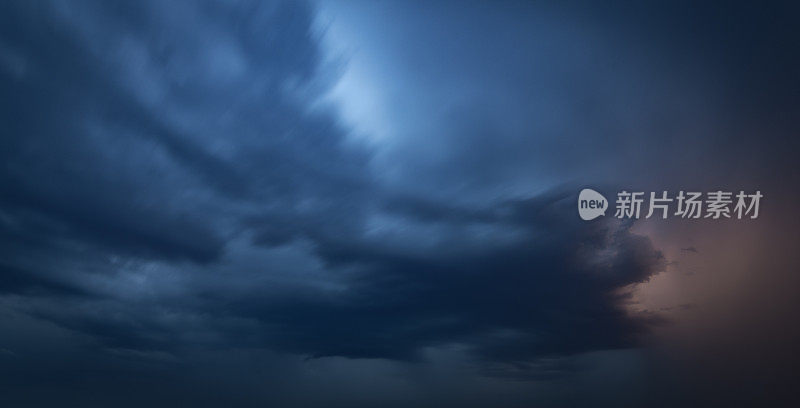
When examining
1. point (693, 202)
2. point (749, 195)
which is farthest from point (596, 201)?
point (749, 195)

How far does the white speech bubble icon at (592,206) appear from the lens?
37.6 metres

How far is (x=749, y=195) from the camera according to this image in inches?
1374

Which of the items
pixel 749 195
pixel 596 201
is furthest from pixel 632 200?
pixel 749 195

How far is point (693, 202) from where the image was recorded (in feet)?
114

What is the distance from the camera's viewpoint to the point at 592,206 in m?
37.8

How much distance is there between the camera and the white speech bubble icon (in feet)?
123

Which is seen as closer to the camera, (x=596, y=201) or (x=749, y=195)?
(x=749, y=195)

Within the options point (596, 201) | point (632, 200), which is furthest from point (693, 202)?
point (596, 201)

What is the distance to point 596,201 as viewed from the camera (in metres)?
37.8

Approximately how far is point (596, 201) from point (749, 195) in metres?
9.45

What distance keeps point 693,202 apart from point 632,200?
3776 mm

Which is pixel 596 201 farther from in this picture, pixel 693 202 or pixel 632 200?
pixel 693 202

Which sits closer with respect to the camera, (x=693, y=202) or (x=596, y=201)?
(x=693, y=202)

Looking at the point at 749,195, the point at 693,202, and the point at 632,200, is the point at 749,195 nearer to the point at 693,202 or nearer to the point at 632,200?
the point at 693,202
